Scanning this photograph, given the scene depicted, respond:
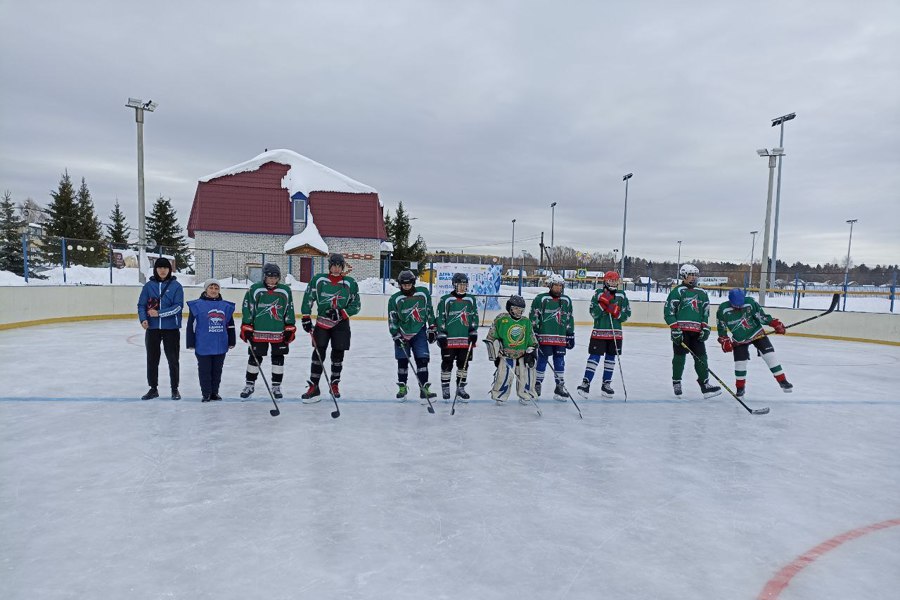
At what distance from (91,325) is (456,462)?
12195mm

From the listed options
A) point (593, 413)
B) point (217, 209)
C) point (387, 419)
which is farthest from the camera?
point (217, 209)

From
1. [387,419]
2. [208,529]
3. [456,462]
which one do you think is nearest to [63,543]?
[208,529]

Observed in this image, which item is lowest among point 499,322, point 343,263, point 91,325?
point 91,325

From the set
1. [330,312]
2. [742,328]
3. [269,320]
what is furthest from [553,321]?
[269,320]

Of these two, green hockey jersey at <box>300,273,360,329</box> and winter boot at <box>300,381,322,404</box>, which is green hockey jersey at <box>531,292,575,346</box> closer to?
green hockey jersey at <box>300,273,360,329</box>

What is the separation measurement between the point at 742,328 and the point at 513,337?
2906 millimetres

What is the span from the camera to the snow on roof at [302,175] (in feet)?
86.3

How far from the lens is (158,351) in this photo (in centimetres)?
571

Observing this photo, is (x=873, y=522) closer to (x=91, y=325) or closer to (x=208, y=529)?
(x=208, y=529)

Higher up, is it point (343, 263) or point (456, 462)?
point (343, 263)

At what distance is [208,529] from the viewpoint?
111 inches

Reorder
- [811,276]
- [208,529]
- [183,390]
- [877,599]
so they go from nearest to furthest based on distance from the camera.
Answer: [877,599] → [208,529] → [183,390] → [811,276]

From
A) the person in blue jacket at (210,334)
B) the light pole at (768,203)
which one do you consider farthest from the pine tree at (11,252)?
the light pole at (768,203)

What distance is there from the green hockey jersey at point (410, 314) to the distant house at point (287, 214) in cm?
1964
